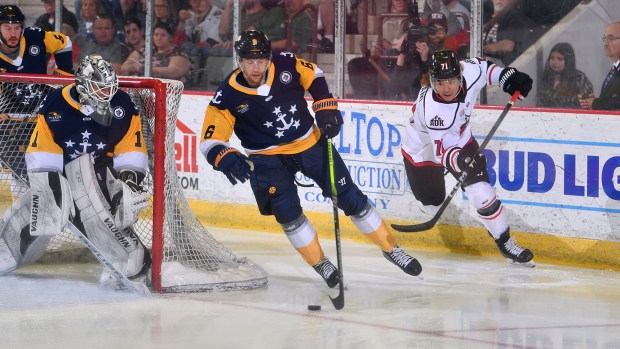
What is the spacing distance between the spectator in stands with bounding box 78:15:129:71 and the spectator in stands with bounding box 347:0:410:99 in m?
2.15

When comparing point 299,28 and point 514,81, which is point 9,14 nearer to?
point 299,28

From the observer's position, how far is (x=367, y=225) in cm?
543

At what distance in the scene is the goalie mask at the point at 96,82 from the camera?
5.07 meters

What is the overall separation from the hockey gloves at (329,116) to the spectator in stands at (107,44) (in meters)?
3.69

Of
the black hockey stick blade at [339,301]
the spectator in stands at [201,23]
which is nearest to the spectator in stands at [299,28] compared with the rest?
the spectator in stands at [201,23]

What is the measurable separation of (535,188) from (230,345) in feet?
8.24

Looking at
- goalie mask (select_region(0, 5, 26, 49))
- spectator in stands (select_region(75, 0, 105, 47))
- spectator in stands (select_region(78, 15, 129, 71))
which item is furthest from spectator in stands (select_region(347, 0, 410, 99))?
spectator in stands (select_region(75, 0, 105, 47))

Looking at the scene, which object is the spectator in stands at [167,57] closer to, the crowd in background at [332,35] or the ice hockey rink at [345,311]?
the crowd in background at [332,35]

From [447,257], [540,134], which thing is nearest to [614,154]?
[540,134]

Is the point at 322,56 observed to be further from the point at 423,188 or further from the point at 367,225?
the point at 367,225

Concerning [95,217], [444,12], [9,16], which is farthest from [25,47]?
[444,12]

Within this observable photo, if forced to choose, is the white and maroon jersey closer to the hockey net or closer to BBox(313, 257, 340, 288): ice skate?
BBox(313, 257, 340, 288): ice skate

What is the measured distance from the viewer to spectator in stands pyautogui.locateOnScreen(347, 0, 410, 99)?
7117 millimetres

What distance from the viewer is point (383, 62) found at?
285 inches
